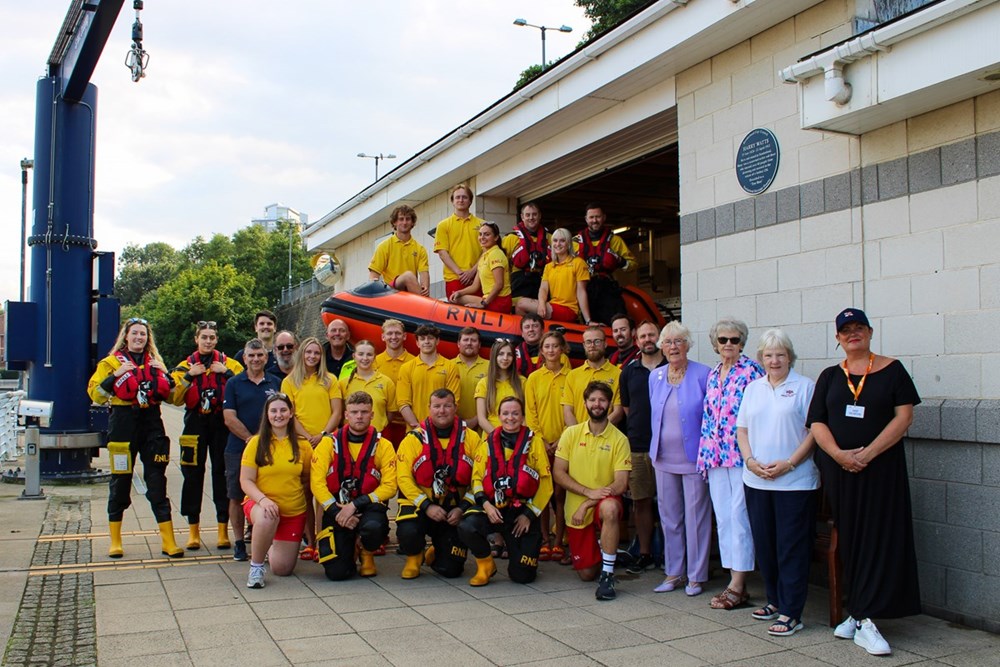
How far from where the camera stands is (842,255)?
5.18m

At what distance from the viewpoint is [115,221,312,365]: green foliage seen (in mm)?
44062

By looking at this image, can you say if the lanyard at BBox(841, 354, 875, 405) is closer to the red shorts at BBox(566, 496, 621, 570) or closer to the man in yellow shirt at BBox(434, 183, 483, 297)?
the red shorts at BBox(566, 496, 621, 570)

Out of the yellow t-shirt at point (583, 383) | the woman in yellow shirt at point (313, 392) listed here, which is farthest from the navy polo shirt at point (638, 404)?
the woman in yellow shirt at point (313, 392)

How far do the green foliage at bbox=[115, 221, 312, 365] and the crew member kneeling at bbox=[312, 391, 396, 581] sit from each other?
129ft

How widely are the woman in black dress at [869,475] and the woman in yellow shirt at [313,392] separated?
3.26 m

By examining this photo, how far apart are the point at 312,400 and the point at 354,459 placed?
2.51ft

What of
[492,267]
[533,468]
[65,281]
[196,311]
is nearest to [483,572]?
[533,468]

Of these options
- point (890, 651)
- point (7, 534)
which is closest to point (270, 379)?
point (7, 534)

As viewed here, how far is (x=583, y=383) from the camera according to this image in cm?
592

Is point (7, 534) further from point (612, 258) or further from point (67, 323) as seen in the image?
point (612, 258)

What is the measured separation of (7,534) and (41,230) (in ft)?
15.4

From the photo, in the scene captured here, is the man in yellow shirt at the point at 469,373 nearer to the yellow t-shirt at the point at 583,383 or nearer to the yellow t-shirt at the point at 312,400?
the yellow t-shirt at the point at 583,383

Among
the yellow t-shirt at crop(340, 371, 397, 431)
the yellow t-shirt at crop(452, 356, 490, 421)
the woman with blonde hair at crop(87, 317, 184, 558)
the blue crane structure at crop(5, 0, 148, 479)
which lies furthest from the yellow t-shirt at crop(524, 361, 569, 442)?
the blue crane structure at crop(5, 0, 148, 479)

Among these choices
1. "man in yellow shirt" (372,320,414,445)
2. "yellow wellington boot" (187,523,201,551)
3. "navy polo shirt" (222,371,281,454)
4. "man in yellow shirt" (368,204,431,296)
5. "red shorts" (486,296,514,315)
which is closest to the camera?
"navy polo shirt" (222,371,281,454)
